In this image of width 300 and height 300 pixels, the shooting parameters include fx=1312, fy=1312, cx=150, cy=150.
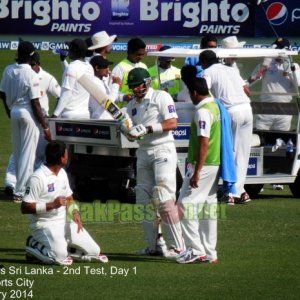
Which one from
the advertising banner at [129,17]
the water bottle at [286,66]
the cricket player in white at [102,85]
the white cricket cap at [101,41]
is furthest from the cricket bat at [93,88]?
the advertising banner at [129,17]

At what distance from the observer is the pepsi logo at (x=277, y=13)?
35.6 metres

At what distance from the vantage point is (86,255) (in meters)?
12.3

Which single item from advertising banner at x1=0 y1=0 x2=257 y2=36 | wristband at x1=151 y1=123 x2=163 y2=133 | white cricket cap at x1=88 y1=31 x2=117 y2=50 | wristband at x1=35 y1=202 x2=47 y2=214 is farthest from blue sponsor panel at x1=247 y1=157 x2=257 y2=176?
advertising banner at x1=0 y1=0 x2=257 y2=36

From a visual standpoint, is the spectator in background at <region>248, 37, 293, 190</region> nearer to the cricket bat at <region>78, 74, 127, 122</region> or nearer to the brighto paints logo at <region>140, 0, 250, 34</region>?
the cricket bat at <region>78, 74, 127, 122</region>

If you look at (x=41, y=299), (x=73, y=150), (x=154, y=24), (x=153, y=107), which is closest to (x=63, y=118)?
(x=73, y=150)

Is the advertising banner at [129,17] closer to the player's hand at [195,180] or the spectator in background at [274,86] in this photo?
the spectator in background at [274,86]

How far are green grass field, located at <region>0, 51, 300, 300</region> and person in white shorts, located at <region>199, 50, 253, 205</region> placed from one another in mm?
1286

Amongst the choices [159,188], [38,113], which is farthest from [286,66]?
[159,188]

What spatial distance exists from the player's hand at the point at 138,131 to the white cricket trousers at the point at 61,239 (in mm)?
1078

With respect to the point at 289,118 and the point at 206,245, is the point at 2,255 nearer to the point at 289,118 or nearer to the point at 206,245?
the point at 206,245

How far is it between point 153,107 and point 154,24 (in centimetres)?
2366

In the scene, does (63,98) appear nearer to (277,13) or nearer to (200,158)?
(200,158)

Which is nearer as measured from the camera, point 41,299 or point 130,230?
point 41,299

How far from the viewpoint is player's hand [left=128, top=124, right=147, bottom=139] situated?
12617 millimetres
